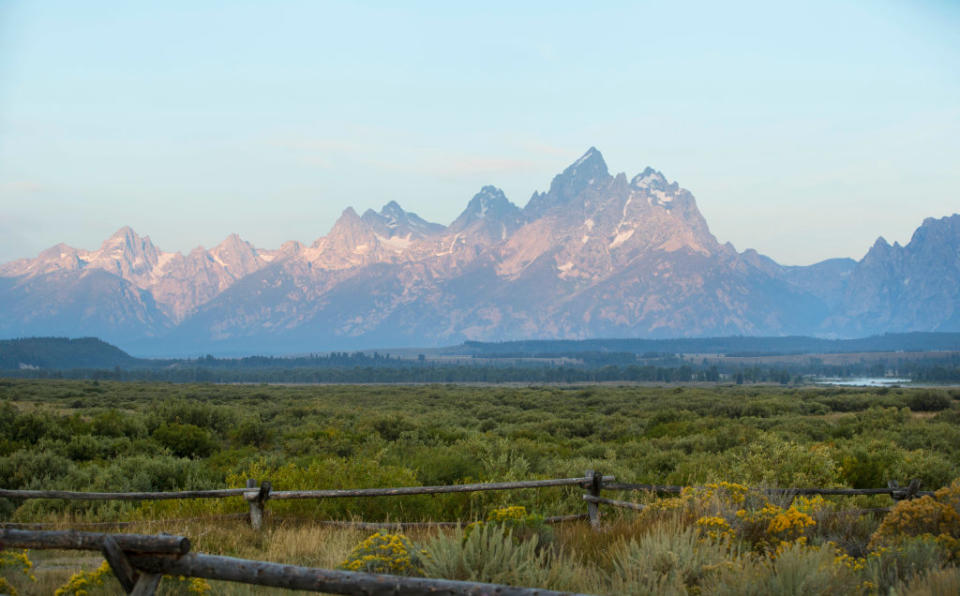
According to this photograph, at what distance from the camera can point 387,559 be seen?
5.32 m

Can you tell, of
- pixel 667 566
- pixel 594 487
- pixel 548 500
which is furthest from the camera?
pixel 548 500

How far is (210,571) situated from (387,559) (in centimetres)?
147

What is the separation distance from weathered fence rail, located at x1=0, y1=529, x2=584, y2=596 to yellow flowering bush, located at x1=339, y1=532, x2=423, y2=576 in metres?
1.20

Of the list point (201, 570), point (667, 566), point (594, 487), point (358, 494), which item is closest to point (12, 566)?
point (201, 570)

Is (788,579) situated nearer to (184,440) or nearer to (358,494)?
(358,494)

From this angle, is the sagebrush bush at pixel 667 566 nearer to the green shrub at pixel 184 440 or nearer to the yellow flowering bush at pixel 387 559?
the yellow flowering bush at pixel 387 559

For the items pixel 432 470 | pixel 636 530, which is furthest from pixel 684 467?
pixel 636 530

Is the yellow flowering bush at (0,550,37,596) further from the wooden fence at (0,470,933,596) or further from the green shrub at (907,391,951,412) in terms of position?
the green shrub at (907,391,951,412)

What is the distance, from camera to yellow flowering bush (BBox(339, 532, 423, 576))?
17.5 feet

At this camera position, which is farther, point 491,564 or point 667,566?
point 667,566

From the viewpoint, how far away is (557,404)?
143 ft

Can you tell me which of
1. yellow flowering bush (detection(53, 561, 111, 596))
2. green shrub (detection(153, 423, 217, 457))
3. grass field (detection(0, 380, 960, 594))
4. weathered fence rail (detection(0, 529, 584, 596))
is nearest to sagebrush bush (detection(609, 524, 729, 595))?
grass field (detection(0, 380, 960, 594))

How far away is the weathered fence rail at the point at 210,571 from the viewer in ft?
12.7

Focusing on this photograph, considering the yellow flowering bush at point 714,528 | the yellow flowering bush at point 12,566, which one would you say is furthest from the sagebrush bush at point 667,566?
the yellow flowering bush at point 12,566
